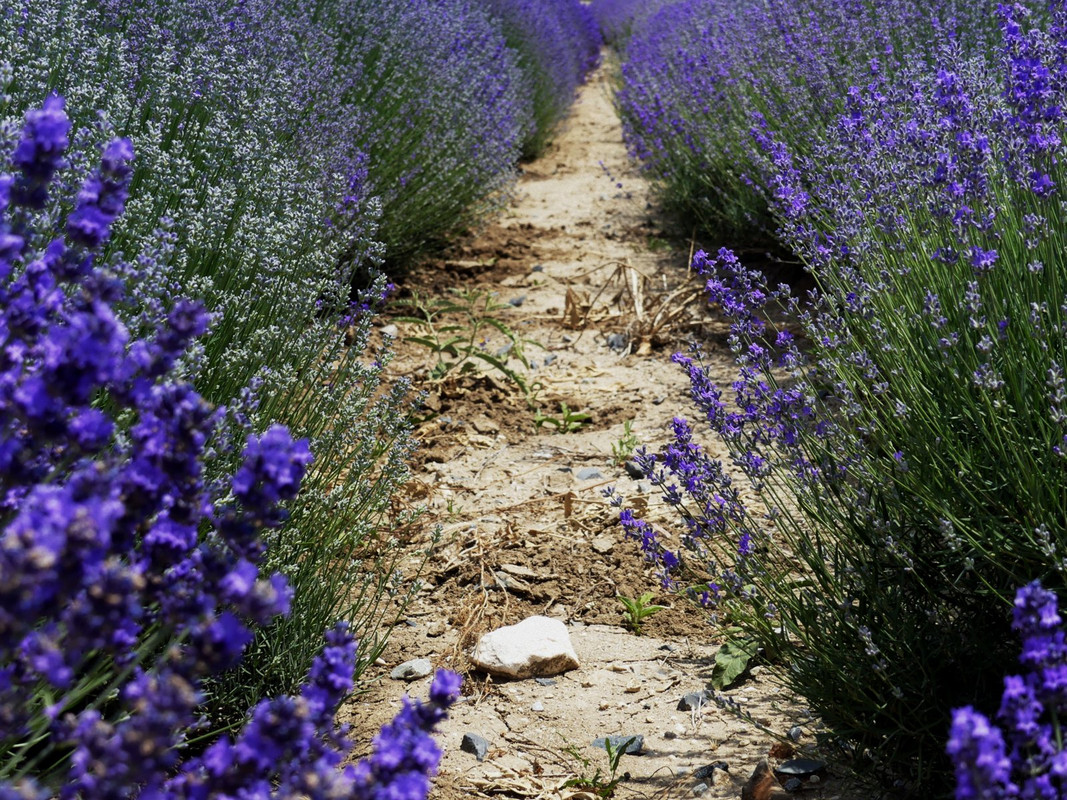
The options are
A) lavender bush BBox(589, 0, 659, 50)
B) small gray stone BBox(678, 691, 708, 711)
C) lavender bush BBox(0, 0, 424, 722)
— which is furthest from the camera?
lavender bush BBox(589, 0, 659, 50)

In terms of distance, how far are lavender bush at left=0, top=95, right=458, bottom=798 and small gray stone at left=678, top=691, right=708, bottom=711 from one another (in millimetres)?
1463

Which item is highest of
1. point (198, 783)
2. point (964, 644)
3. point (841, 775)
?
point (198, 783)

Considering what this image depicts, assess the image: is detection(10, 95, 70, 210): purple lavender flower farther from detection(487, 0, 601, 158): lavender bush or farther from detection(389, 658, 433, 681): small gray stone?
detection(487, 0, 601, 158): lavender bush

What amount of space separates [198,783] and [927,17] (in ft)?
17.1

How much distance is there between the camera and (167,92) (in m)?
2.88

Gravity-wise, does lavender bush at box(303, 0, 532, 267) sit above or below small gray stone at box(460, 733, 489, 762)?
above

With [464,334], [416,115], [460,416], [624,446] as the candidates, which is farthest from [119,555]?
[416,115]

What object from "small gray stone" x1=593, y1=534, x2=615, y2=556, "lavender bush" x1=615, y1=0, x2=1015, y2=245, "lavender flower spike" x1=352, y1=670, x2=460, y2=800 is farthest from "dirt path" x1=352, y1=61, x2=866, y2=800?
"lavender flower spike" x1=352, y1=670, x2=460, y2=800

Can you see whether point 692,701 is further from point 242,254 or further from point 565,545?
point 242,254

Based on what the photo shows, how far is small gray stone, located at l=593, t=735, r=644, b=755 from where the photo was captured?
232cm

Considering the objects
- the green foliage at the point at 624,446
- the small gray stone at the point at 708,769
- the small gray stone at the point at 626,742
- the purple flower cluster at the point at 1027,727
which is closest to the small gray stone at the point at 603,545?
the green foliage at the point at 624,446

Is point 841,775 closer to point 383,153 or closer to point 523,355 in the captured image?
point 523,355

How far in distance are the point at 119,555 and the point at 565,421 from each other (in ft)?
10.3

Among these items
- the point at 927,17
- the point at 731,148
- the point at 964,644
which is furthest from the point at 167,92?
the point at 927,17
